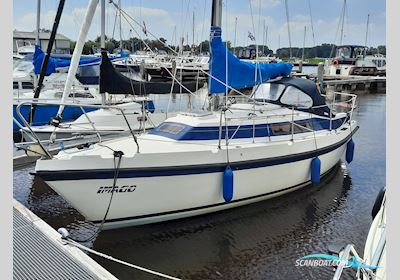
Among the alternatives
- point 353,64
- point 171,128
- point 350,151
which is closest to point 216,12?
point 171,128

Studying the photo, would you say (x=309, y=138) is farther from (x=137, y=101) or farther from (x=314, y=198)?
(x=137, y=101)

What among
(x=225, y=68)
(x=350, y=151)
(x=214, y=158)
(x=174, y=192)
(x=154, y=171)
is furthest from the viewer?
(x=350, y=151)

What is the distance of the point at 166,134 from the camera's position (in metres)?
7.95

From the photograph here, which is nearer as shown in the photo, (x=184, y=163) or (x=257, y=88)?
(x=184, y=163)

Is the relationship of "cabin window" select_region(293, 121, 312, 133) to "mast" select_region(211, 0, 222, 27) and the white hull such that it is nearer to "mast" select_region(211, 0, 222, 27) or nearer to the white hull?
the white hull

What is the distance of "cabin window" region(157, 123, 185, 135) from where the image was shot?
26.0ft

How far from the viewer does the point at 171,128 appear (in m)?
8.11

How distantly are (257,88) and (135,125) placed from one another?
15.3 feet

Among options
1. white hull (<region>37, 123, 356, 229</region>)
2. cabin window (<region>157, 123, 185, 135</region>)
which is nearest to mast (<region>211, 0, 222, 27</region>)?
cabin window (<region>157, 123, 185, 135</region>)

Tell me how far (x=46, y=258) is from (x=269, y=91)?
7266mm

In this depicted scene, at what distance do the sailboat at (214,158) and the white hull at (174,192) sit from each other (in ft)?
0.06

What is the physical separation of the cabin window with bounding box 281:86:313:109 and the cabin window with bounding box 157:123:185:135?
333 centimetres

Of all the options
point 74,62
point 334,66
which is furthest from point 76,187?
point 334,66

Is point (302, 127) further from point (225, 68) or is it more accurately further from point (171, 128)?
point (171, 128)
